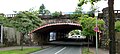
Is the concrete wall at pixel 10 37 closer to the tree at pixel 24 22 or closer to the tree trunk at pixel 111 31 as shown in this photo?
the tree at pixel 24 22

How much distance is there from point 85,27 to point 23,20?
845 cm

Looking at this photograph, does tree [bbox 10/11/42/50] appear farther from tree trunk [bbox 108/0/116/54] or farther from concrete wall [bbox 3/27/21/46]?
tree trunk [bbox 108/0/116/54]

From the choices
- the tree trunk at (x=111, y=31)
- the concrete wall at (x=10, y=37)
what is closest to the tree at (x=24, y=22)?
the concrete wall at (x=10, y=37)

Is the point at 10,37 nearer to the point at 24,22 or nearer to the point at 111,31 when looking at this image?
the point at 24,22

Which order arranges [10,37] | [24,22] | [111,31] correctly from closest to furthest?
[111,31], [24,22], [10,37]

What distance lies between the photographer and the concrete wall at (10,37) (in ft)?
156

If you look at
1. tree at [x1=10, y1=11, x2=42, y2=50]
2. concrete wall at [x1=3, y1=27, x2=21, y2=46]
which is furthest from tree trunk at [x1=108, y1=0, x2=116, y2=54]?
concrete wall at [x1=3, y1=27, x2=21, y2=46]

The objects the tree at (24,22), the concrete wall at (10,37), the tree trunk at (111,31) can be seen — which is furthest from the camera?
the concrete wall at (10,37)

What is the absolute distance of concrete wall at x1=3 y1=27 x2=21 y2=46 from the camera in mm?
47466

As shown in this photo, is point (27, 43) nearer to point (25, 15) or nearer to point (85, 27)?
point (25, 15)

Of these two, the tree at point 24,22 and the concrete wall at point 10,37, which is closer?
the tree at point 24,22

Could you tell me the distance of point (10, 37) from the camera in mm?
49844

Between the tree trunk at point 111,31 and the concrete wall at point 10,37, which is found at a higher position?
the tree trunk at point 111,31

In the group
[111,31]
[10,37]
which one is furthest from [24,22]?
[111,31]
